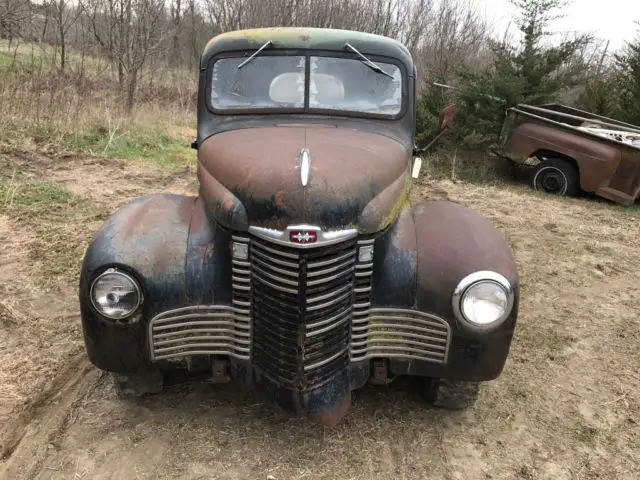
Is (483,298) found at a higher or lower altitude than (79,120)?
higher

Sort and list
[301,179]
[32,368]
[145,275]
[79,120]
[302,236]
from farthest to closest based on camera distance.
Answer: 1. [79,120]
2. [32,368]
3. [145,275]
4. [301,179]
5. [302,236]

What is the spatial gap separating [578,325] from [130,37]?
518 inches

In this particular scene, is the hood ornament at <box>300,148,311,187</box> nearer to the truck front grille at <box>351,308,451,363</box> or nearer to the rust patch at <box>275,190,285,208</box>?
the rust patch at <box>275,190,285,208</box>

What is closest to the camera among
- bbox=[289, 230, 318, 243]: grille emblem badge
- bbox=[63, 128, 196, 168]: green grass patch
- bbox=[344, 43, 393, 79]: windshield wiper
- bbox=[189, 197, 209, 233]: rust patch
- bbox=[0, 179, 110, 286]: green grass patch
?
bbox=[289, 230, 318, 243]: grille emblem badge

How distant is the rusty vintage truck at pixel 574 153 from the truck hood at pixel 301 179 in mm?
6892

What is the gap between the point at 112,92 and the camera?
43.3ft

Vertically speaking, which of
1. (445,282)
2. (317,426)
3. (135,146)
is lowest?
(135,146)

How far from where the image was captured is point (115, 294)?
270cm

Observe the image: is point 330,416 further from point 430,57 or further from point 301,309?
point 430,57

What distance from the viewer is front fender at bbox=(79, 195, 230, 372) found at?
8.89 ft

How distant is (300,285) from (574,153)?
811 cm

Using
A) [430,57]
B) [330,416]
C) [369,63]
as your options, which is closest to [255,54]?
[369,63]

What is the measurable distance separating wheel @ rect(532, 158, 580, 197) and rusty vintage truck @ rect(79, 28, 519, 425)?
23.8 ft

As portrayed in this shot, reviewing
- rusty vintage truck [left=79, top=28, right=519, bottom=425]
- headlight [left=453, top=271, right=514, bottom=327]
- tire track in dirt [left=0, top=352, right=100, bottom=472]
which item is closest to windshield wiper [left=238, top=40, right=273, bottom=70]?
rusty vintage truck [left=79, top=28, right=519, bottom=425]
